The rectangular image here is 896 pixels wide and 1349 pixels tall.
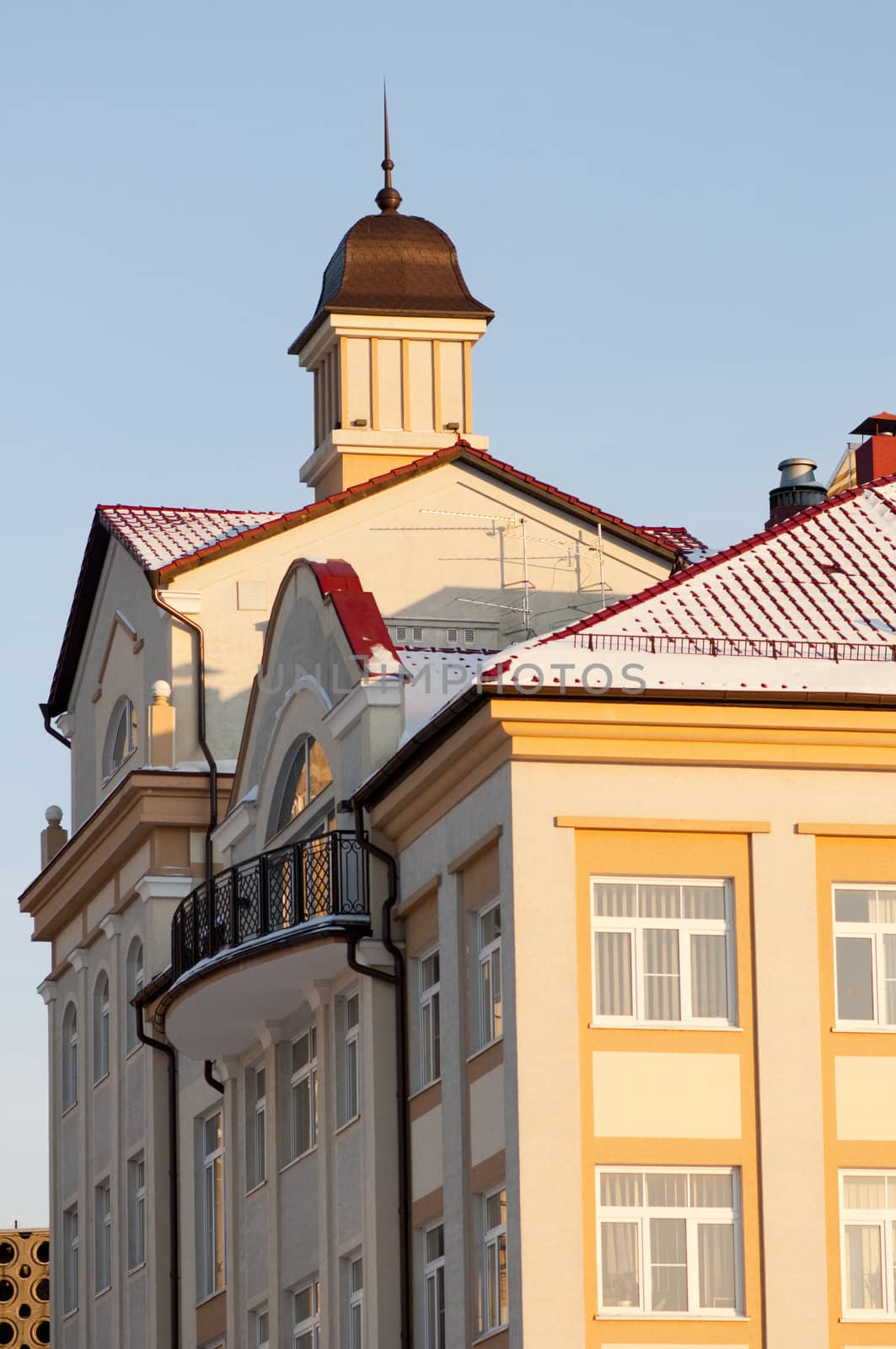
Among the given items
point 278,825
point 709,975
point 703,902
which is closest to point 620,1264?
point 709,975

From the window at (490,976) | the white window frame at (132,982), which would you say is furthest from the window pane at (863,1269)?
the white window frame at (132,982)

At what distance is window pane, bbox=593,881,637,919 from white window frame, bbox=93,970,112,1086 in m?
17.9

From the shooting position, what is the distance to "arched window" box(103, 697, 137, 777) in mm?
44591

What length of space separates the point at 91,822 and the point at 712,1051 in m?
17.8

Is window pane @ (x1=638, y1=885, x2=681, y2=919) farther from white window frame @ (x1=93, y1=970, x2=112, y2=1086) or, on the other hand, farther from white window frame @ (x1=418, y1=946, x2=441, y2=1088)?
white window frame @ (x1=93, y1=970, x2=112, y2=1086)

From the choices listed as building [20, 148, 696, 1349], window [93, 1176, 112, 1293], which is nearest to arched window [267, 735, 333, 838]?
building [20, 148, 696, 1349]

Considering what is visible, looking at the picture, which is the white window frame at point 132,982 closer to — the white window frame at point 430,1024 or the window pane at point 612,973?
the white window frame at point 430,1024

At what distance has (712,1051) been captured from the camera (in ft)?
92.1

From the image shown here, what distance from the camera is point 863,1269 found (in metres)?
27.7

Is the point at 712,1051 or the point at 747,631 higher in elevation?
the point at 747,631

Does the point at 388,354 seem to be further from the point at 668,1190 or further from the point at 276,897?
the point at 668,1190

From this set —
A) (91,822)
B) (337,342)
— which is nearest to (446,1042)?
(91,822)

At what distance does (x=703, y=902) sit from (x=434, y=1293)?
5.05 metres

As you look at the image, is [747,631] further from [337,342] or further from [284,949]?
[337,342]
